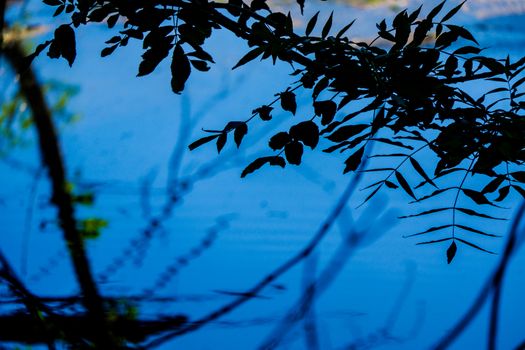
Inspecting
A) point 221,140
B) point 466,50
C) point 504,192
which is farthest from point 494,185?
point 221,140

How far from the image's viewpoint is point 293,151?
38.9 inches

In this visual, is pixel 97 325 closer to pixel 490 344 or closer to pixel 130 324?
pixel 130 324

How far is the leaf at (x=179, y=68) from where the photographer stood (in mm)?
991

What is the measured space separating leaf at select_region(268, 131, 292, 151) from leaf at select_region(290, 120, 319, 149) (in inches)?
0.9

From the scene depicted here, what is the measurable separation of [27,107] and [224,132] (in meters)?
1.64

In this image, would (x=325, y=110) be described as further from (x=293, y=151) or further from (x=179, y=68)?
(x=179, y=68)

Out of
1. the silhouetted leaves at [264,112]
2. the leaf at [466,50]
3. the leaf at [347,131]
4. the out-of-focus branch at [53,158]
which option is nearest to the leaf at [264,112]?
the silhouetted leaves at [264,112]

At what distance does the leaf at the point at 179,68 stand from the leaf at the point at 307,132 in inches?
7.7

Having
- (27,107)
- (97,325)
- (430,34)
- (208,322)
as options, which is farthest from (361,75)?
(27,107)

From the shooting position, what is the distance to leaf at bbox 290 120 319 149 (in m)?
0.95

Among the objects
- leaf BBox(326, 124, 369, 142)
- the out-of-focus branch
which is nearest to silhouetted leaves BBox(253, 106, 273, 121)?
leaf BBox(326, 124, 369, 142)

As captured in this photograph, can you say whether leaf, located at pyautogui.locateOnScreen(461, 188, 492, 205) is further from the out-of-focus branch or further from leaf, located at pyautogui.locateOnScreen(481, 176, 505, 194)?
the out-of-focus branch

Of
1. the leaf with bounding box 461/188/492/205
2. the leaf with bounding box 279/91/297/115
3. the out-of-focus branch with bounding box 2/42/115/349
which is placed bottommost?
the leaf with bounding box 461/188/492/205

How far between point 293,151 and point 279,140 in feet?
0.10
